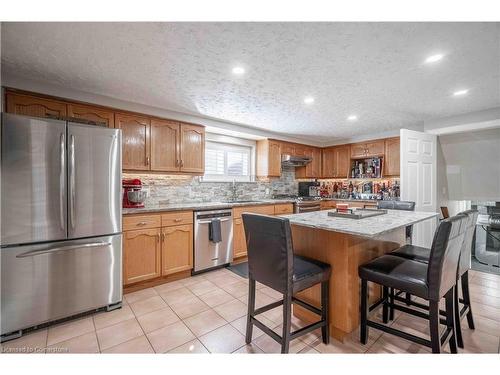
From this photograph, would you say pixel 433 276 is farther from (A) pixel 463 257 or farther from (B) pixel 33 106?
(B) pixel 33 106

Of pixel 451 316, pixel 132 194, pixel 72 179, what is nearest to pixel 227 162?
pixel 132 194

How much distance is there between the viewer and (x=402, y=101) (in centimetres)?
295

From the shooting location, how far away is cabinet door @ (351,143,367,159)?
4.94 metres

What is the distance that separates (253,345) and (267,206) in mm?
2428

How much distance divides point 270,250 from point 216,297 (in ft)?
4.66

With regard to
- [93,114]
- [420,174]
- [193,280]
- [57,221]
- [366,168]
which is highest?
[93,114]

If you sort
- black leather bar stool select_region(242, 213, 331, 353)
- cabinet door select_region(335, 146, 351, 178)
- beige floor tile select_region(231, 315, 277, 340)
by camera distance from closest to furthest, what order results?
black leather bar stool select_region(242, 213, 331, 353), beige floor tile select_region(231, 315, 277, 340), cabinet door select_region(335, 146, 351, 178)

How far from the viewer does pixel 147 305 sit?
2422mm

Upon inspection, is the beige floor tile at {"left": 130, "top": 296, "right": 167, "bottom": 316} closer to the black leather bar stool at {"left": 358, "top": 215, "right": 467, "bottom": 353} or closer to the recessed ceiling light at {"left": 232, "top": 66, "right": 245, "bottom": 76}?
the black leather bar stool at {"left": 358, "top": 215, "right": 467, "bottom": 353}

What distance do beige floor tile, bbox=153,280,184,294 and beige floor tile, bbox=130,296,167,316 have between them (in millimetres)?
173

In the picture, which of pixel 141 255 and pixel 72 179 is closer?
pixel 72 179

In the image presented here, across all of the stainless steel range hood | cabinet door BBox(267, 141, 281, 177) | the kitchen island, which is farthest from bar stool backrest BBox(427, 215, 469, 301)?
the stainless steel range hood
